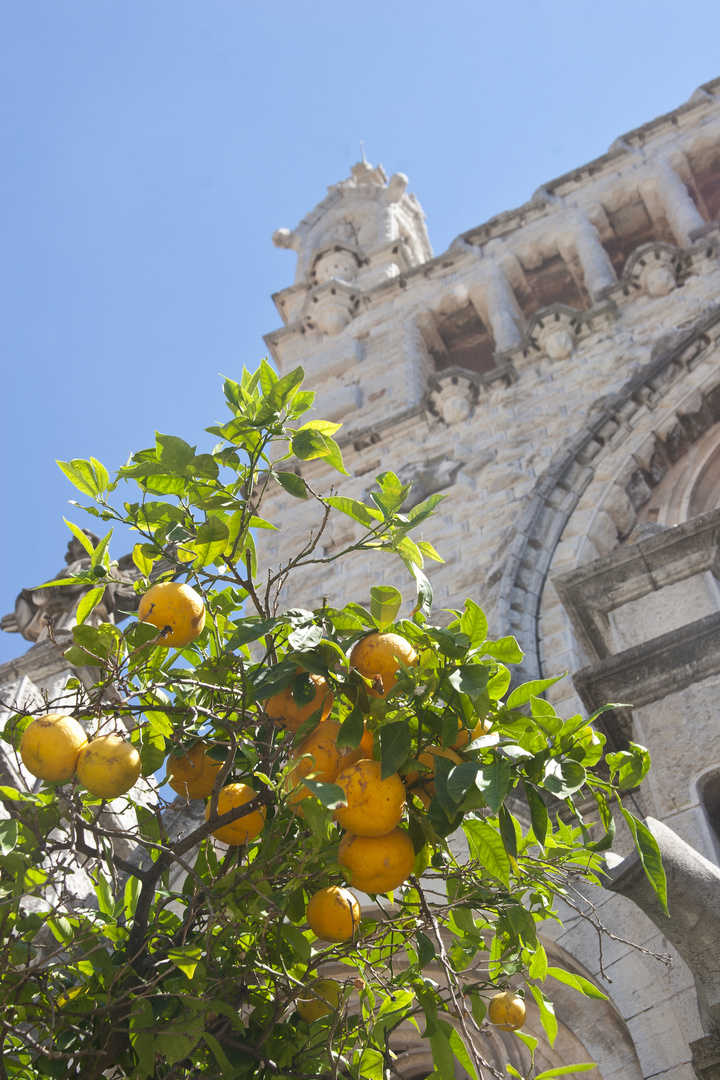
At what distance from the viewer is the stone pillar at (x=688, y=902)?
3113 millimetres

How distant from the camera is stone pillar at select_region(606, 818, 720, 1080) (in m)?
3.11

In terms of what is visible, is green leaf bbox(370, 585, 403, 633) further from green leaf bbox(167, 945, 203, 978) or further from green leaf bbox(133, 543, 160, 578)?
green leaf bbox(167, 945, 203, 978)

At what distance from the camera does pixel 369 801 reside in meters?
2.26

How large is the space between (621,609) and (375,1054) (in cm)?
306

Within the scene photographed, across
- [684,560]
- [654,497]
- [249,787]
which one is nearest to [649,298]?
[654,497]

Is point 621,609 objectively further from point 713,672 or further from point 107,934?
point 107,934

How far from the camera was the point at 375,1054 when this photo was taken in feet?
8.87

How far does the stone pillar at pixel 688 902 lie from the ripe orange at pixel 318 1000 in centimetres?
89

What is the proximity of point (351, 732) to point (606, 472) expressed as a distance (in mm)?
6257

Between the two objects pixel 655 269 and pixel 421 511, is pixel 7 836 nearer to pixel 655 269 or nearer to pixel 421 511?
pixel 421 511

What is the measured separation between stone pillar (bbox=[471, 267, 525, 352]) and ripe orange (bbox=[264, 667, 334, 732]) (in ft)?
29.8

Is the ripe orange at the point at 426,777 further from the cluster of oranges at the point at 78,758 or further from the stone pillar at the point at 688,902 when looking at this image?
the stone pillar at the point at 688,902

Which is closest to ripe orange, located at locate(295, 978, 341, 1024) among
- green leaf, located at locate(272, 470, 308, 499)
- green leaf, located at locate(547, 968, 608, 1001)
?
green leaf, located at locate(547, 968, 608, 1001)

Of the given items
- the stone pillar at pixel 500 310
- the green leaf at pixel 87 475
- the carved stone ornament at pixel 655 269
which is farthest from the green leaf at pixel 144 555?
the stone pillar at pixel 500 310
